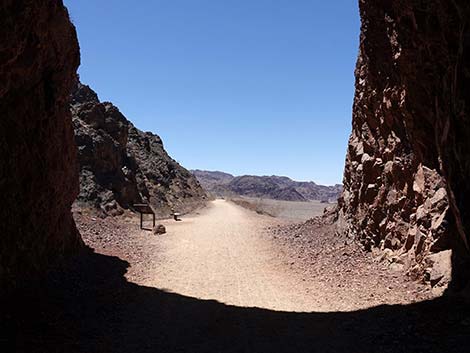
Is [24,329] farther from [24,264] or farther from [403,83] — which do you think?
[403,83]

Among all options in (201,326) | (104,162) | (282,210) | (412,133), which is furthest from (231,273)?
(282,210)

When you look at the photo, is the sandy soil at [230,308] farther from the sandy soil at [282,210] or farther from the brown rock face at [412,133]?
the sandy soil at [282,210]

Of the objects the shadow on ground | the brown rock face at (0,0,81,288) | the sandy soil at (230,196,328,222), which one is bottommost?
the shadow on ground

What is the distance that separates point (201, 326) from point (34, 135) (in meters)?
5.66

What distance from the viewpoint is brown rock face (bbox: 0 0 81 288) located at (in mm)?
7113

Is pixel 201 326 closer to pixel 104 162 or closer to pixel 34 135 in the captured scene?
pixel 34 135

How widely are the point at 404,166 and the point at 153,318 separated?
7.82 metres

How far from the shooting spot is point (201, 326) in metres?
7.55

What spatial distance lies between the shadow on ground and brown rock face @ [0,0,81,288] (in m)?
1.03

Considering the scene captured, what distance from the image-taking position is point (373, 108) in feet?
46.3

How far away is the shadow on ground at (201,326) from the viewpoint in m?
6.22

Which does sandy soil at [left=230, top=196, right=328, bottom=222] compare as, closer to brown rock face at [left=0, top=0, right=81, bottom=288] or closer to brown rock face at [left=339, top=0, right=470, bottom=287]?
brown rock face at [left=339, top=0, right=470, bottom=287]

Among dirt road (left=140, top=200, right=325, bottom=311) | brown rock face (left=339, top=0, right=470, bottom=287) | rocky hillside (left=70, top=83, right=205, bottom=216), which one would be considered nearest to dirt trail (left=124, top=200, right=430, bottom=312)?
dirt road (left=140, top=200, right=325, bottom=311)

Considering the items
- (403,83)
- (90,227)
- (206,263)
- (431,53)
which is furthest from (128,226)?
(431,53)
